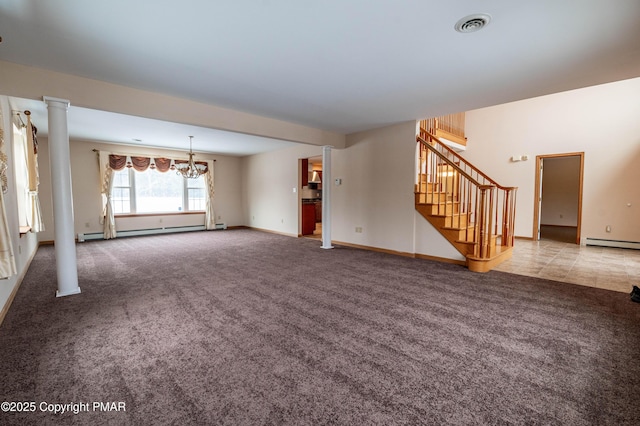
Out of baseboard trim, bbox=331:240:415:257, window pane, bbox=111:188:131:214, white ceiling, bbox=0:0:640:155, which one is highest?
white ceiling, bbox=0:0:640:155

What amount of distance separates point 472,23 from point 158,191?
27.8ft

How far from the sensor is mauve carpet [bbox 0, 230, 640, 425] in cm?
147

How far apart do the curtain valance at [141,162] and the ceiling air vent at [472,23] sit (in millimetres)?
7894

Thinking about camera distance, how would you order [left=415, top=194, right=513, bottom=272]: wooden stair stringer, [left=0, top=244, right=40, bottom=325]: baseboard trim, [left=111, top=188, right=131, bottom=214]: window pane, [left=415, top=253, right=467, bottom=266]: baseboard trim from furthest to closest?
1. [left=111, top=188, right=131, bottom=214]: window pane
2. [left=415, top=253, right=467, bottom=266]: baseboard trim
3. [left=415, top=194, right=513, bottom=272]: wooden stair stringer
4. [left=0, top=244, right=40, bottom=325]: baseboard trim

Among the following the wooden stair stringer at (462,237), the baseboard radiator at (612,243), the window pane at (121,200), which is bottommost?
the baseboard radiator at (612,243)

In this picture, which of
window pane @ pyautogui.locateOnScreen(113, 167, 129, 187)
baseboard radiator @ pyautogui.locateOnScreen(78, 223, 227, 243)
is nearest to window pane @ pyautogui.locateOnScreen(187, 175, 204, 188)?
baseboard radiator @ pyautogui.locateOnScreen(78, 223, 227, 243)

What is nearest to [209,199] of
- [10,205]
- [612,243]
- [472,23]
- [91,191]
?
[91,191]

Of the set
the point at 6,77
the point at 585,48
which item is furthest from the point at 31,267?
the point at 585,48

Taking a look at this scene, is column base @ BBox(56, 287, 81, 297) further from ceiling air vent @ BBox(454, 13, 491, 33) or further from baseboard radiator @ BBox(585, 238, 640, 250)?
baseboard radiator @ BBox(585, 238, 640, 250)

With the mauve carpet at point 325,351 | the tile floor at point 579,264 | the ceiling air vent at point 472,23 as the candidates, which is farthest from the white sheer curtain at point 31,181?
the tile floor at point 579,264

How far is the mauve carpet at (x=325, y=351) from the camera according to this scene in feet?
4.83

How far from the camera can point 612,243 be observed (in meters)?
5.81

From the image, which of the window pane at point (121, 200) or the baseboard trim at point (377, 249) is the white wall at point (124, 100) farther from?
the window pane at point (121, 200)

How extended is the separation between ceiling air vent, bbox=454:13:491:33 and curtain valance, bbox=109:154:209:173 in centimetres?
789
